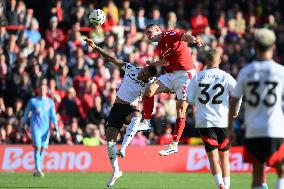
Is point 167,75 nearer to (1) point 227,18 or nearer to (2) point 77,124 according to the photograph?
(2) point 77,124

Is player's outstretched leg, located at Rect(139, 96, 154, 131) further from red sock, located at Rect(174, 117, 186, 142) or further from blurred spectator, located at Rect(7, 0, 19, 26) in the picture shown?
blurred spectator, located at Rect(7, 0, 19, 26)

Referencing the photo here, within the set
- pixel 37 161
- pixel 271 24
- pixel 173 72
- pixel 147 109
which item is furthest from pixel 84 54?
pixel 173 72

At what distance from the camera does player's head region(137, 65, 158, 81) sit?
58.2 ft

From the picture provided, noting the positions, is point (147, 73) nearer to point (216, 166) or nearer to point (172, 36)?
point (172, 36)

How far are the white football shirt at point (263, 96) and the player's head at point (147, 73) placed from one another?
20.7 ft

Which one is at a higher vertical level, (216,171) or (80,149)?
(216,171)

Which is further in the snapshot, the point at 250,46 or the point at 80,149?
the point at 250,46

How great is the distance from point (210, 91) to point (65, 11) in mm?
16539

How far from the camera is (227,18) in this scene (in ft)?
106

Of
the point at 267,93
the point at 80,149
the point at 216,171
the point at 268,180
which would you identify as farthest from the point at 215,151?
the point at 80,149

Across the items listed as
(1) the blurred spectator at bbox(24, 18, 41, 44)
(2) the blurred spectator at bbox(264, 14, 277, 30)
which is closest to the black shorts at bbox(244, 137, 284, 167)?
(1) the blurred spectator at bbox(24, 18, 41, 44)

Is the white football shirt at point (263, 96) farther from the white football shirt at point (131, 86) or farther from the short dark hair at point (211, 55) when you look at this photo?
the white football shirt at point (131, 86)

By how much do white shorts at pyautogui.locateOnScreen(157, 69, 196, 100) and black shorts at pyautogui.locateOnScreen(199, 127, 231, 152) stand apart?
11.0 feet

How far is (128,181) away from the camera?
2147 cm
